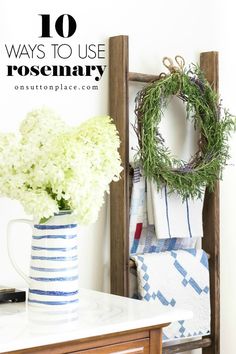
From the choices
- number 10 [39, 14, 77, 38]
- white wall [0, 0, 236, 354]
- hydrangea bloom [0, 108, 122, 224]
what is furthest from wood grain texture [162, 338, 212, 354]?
number 10 [39, 14, 77, 38]

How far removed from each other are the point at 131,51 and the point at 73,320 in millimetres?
1104

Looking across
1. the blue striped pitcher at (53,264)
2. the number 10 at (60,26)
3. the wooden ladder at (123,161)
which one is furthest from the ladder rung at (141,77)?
the blue striped pitcher at (53,264)

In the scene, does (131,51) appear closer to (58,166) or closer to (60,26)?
(60,26)

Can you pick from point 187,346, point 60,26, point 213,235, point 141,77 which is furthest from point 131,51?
point 187,346

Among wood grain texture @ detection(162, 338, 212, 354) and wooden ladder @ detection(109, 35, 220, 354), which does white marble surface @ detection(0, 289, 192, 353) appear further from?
wood grain texture @ detection(162, 338, 212, 354)

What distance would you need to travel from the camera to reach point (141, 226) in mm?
2645

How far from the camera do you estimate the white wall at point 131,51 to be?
239cm

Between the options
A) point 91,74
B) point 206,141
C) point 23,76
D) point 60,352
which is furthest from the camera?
point 206,141

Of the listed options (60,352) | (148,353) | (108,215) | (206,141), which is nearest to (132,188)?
(108,215)

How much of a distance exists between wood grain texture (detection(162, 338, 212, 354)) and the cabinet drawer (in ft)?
2.16

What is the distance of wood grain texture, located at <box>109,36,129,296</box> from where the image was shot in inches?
100

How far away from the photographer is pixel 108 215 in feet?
8.63

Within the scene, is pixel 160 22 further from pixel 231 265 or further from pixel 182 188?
pixel 231 265

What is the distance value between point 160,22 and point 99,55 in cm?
31
